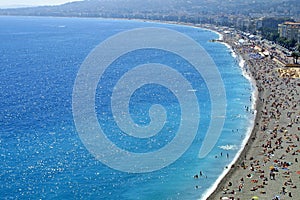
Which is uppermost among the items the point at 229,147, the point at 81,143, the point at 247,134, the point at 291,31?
the point at 291,31

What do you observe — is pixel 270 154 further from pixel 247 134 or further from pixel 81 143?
pixel 81 143

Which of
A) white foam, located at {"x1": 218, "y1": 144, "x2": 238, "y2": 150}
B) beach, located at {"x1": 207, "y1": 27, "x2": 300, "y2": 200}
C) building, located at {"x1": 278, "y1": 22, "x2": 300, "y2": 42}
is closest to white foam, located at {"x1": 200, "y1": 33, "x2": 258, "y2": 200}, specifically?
beach, located at {"x1": 207, "y1": 27, "x2": 300, "y2": 200}

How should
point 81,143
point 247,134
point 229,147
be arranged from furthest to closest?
1. point 247,134
2. point 81,143
3. point 229,147

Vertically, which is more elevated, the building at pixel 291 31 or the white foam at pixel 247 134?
the building at pixel 291 31

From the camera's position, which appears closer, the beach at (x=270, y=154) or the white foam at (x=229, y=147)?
the beach at (x=270, y=154)

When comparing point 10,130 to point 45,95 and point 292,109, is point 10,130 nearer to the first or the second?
point 45,95

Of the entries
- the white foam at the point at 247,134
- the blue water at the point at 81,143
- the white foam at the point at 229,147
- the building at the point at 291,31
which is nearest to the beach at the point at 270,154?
the white foam at the point at 247,134

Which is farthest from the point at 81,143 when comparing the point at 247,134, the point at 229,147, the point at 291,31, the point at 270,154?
the point at 291,31

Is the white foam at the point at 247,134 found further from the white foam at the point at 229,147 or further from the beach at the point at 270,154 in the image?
the white foam at the point at 229,147
